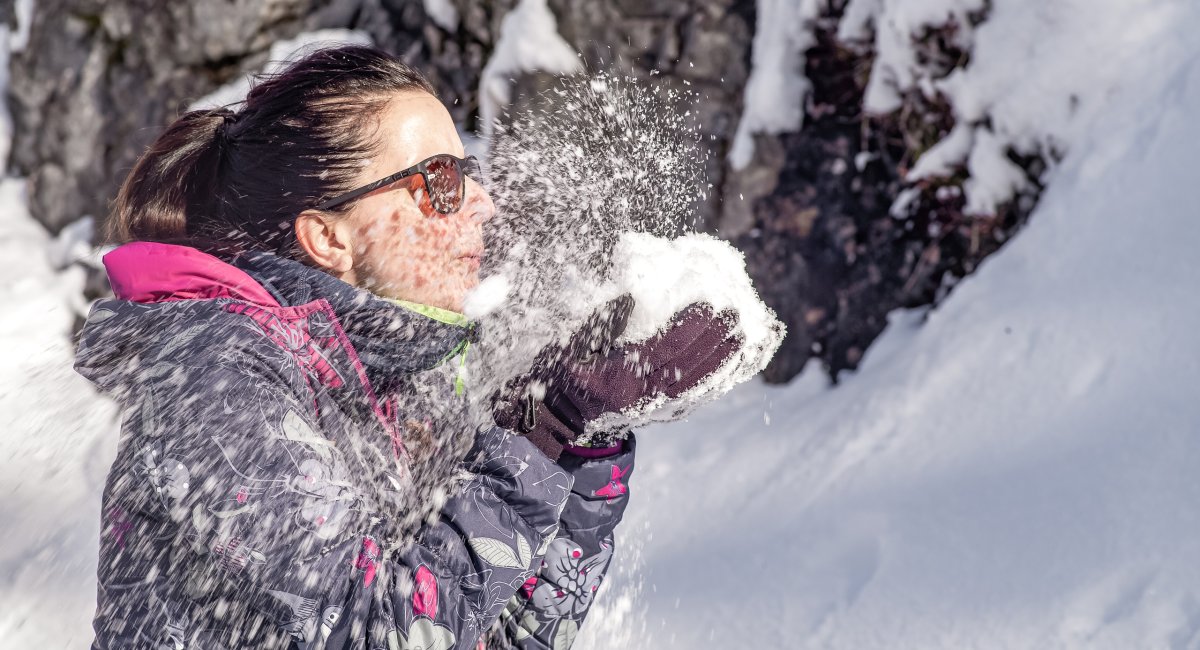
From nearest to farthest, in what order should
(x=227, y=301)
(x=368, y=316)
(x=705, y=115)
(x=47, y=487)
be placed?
(x=227, y=301) → (x=368, y=316) → (x=47, y=487) → (x=705, y=115)

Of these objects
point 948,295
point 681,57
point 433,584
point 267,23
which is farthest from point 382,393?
point 267,23

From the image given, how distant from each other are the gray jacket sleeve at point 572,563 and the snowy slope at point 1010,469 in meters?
0.83

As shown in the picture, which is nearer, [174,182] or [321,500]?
[321,500]

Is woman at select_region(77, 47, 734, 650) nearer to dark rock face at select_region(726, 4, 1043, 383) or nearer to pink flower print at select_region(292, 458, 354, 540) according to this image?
pink flower print at select_region(292, 458, 354, 540)

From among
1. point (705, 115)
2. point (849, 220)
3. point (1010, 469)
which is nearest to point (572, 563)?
point (1010, 469)

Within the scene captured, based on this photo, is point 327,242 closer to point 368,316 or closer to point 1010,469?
point 368,316

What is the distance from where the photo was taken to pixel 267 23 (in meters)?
5.54

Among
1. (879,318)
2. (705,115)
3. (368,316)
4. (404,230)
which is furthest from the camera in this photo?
(705,115)

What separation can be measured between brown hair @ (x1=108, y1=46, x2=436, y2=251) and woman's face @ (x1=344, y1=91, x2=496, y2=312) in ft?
0.11

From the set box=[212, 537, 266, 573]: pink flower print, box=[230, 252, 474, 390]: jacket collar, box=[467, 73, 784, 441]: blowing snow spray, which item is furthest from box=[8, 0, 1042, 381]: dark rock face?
box=[212, 537, 266, 573]: pink flower print

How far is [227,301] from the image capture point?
1355mm

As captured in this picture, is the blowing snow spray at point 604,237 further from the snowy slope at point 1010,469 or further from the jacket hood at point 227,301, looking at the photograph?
the snowy slope at point 1010,469

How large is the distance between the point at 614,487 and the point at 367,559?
1.99ft

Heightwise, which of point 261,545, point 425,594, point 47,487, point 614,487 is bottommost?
point 47,487
